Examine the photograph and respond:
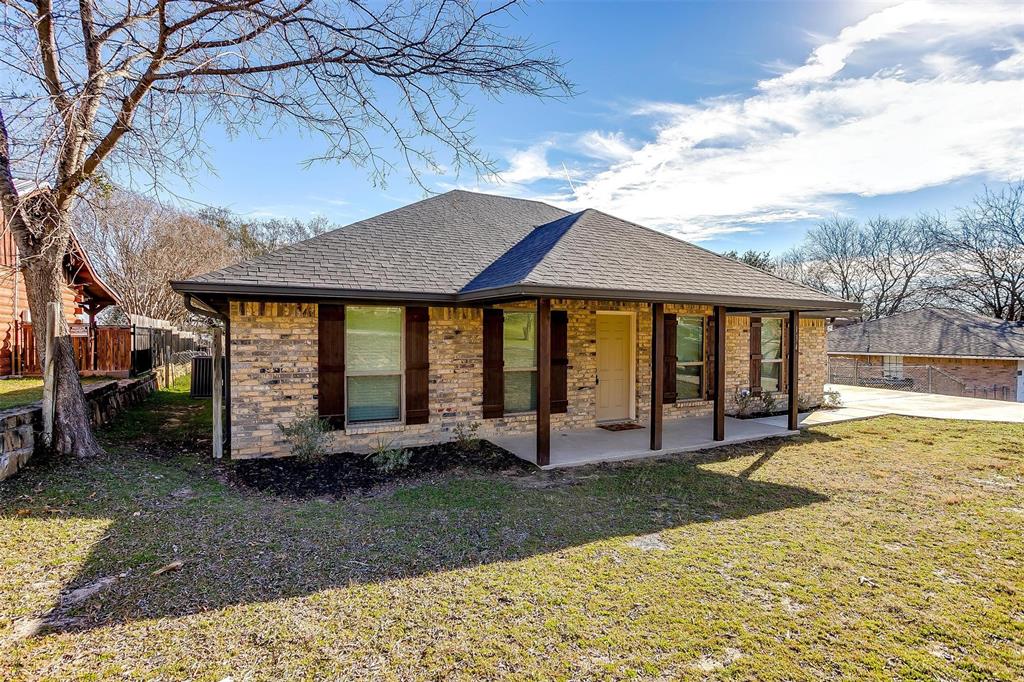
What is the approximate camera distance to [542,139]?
992 cm

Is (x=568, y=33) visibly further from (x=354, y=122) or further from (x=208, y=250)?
(x=208, y=250)

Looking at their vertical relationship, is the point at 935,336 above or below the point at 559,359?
above

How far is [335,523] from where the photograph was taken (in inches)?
184

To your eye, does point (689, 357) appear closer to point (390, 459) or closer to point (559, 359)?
point (559, 359)

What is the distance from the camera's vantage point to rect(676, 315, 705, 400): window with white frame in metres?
10.0

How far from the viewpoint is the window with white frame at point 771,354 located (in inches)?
444

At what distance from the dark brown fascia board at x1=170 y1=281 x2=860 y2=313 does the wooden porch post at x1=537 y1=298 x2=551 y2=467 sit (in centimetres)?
28

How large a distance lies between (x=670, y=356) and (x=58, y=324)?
30.1 feet

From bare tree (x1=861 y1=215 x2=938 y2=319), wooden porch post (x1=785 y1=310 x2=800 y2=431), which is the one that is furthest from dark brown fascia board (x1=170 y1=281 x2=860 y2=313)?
bare tree (x1=861 y1=215 x2=938 y2=319)

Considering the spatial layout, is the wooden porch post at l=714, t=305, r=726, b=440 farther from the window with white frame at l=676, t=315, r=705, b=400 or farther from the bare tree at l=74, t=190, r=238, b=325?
the bare tree at l=74, t=190, r=238, b=325

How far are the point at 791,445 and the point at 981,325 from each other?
74.3 ft

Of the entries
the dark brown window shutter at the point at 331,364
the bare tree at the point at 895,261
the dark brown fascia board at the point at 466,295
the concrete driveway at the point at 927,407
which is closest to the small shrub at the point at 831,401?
the concrete driveway at the point at 927,407

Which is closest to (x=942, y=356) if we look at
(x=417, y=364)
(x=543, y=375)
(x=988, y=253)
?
(x=988, y=253)

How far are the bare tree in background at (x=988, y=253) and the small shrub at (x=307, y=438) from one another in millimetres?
35693
